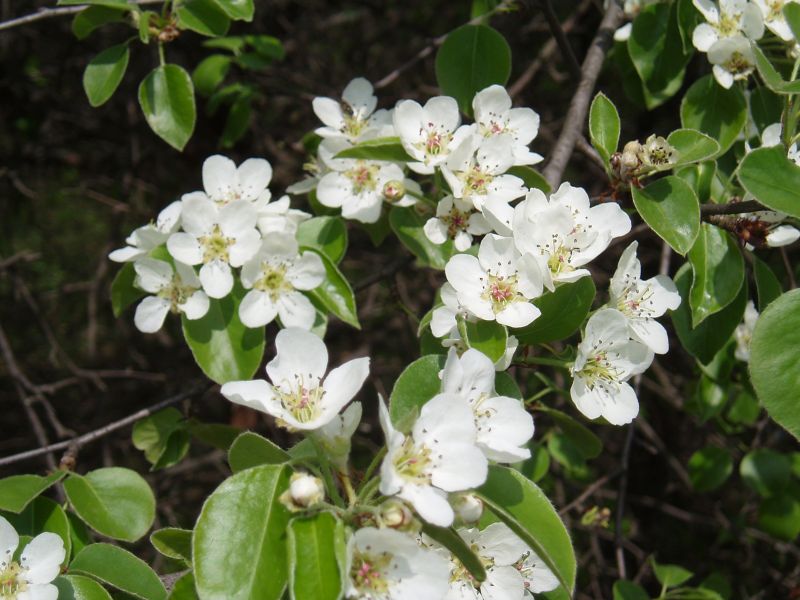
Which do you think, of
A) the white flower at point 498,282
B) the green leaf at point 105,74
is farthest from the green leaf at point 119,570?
the green leaf at point 105,74

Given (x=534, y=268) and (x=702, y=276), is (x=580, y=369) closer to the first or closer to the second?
(x=534, y=268)

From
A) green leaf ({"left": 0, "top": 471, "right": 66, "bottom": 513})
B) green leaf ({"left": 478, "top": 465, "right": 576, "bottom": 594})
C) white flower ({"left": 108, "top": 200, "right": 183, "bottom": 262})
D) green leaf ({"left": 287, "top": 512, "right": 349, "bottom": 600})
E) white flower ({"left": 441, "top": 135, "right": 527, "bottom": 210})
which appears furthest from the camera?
white flower ({"left": 108, "top": 200, "right": 183, "bottom": 262})

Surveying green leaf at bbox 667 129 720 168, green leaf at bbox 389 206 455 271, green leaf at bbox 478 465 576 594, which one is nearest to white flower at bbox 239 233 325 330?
green leaf at bbox 389 206 455 271

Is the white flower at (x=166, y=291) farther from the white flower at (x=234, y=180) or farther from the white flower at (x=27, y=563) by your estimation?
the white flower at (x=27, y=563)

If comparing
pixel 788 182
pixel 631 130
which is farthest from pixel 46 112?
pixel 788 182

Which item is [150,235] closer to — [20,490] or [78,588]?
[20,490]

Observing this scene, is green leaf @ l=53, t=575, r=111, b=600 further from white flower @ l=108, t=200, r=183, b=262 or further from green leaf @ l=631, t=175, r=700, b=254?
green leaf @ l=631, t=175, r=700, b=254
